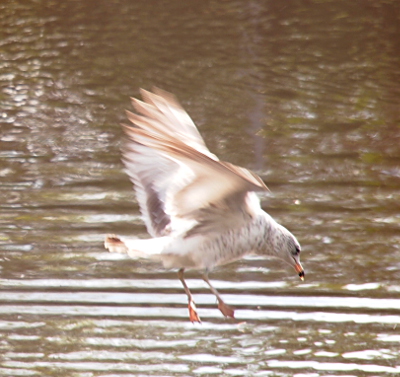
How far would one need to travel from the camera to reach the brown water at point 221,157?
173 inches

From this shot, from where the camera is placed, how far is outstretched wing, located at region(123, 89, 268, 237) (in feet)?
10.9

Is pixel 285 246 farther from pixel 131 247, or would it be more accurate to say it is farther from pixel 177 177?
pixel 131 247

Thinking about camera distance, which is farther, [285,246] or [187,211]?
[285,246]

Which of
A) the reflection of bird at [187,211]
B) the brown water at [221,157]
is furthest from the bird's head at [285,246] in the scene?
the brown water at [221,157]

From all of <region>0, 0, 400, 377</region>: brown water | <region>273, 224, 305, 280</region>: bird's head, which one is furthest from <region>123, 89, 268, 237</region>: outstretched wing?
<region>0, 0, 400, 377</region>: brown water

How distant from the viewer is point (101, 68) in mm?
8430

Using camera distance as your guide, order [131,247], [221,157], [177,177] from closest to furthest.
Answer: [131,247] < [177,177] < [221,157]

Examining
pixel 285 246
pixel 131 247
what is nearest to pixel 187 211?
pixel 131 247

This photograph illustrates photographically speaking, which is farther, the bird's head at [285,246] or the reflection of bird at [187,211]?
the bird's head at [285,246]

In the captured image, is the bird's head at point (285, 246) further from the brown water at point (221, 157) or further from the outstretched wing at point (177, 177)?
the brown water at point (221, 157)

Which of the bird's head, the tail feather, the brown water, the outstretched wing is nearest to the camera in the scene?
the outstretched wing

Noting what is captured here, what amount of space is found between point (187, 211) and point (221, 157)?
2.66 metres

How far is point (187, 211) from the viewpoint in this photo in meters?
3.80

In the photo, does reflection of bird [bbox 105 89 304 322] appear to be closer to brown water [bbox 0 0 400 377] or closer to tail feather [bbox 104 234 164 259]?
tail feather [bbox 104 234 164 259]
